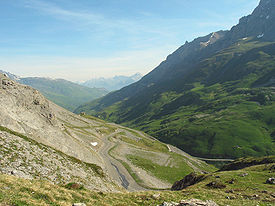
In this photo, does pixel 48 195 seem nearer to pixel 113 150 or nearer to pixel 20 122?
pixel 20 122

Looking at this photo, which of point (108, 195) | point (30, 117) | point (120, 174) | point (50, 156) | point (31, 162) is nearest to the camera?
point (108, 195)

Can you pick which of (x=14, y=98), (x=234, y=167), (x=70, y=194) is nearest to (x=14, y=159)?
(x=70, y=194)

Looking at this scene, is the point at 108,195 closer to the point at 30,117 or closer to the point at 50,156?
the point at 50,156

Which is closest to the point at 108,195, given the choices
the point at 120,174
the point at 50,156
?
the point at 50,156

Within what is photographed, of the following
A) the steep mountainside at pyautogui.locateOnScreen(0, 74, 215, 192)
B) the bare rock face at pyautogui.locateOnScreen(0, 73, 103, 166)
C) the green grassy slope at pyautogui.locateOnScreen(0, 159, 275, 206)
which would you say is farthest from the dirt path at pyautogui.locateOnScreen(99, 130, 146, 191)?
the green grassy slope at pyautogui.locateOnScreen(0, 159, 275, 206)

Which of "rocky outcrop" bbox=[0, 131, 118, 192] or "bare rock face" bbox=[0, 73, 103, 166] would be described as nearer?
"rocky outcrop" bbox=[0, 131, 118, 192]

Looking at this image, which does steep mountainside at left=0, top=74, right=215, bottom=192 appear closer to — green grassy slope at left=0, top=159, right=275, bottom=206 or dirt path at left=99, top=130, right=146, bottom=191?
dirt path at left=99, top=130, right=146, bottom=191

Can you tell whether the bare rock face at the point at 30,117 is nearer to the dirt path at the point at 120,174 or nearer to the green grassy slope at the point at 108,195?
the dirt path at the point at 120,174

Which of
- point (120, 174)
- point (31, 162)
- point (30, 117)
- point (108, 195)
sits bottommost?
point (120, 174)

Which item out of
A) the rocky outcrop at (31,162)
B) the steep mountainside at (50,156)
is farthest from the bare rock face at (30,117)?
the rocky outcrop at (31,162)

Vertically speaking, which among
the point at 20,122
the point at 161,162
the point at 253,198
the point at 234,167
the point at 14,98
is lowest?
the point at 161,162

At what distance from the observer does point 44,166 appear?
37.2 meters

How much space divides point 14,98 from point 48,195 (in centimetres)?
5013

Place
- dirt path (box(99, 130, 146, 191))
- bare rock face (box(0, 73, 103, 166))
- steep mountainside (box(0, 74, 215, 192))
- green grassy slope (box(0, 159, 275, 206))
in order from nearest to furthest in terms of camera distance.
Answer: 1. green grassy slope (box(0, 159, 275, 206))
2. steep mountainside (box(0, 74, 215, 192))
3. bare rock face (box(0, 73, 103, 166))
4. dirt path (box(99, 130, 146, 191))
